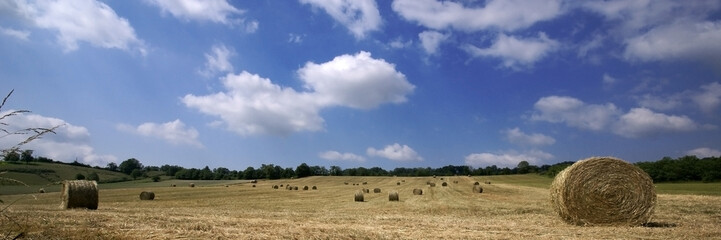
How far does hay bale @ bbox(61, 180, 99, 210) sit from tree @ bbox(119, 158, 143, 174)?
77.7m

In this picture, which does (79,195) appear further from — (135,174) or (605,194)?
(135,174)

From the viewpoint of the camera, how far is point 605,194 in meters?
13.7

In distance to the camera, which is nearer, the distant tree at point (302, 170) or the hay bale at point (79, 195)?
the hay bale at point (79, 195)

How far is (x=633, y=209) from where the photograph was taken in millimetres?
13453

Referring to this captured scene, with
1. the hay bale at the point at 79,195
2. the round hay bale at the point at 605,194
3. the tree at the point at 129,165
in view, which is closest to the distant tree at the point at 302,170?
the tree at the point at 129,165

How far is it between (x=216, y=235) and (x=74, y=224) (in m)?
3.83

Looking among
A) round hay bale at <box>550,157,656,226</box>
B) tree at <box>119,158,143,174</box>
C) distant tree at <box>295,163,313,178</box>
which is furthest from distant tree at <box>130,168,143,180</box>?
round hay bale at <box>550,157,656,226</box>

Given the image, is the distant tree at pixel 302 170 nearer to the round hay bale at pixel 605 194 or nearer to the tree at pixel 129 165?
the tree at pixel 129 165

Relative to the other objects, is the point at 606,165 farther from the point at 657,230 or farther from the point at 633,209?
the point at 657,230

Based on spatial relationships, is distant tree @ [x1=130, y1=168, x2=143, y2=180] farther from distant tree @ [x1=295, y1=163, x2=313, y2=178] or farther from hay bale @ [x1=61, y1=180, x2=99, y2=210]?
hay bale @ [x1=61, y1=180, x2=99, y2=210]

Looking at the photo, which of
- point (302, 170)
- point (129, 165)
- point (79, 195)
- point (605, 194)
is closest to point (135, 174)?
point (129, 165)

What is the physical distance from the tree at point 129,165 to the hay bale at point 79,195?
255 feet

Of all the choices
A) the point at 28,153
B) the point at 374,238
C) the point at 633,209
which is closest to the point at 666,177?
the point at 633,209

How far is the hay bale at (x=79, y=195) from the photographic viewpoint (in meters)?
18.1
